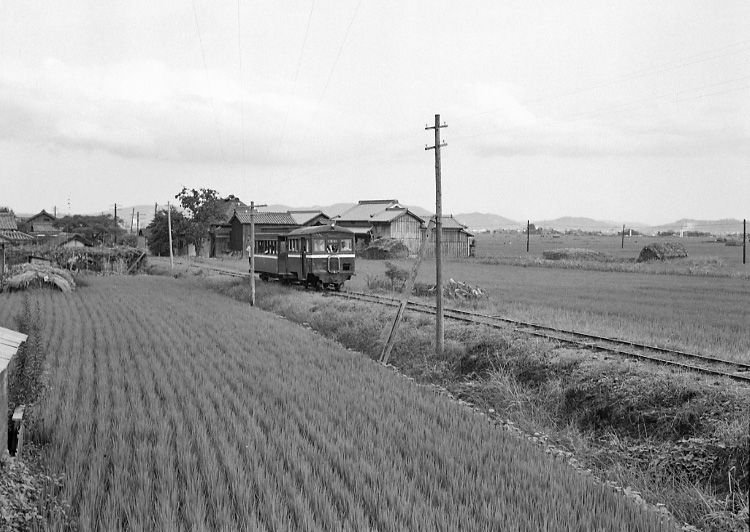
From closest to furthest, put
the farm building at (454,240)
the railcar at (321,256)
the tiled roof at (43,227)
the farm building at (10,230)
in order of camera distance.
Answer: the railcar at (321,256), the farm building at (10,230), the farm building at (454,240), the tiled roof at (43,227)

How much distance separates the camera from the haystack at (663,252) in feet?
127

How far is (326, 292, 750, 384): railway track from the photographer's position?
9.35 m

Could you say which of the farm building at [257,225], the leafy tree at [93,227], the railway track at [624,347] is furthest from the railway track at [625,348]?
the leafy tree at [93,227]

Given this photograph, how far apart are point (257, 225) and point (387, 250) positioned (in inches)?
580

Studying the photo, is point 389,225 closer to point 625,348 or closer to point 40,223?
point 625,348

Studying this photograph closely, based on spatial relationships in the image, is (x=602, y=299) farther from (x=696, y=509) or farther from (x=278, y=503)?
(x=278, y=503)

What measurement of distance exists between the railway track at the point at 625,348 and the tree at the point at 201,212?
156ft

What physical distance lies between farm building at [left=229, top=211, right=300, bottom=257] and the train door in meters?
28.2

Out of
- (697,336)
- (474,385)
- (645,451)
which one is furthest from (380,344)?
(645,451)

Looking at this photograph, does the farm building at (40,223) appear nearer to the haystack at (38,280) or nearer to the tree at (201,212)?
the tree at (201,212)

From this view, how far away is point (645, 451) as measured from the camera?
298 inches

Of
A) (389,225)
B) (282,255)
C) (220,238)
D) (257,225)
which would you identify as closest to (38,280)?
(282,255)

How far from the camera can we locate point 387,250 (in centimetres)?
4919

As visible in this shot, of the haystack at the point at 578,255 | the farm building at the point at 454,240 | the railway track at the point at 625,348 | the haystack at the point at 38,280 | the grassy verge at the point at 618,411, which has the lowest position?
the grassy verge at the point at 618,411
